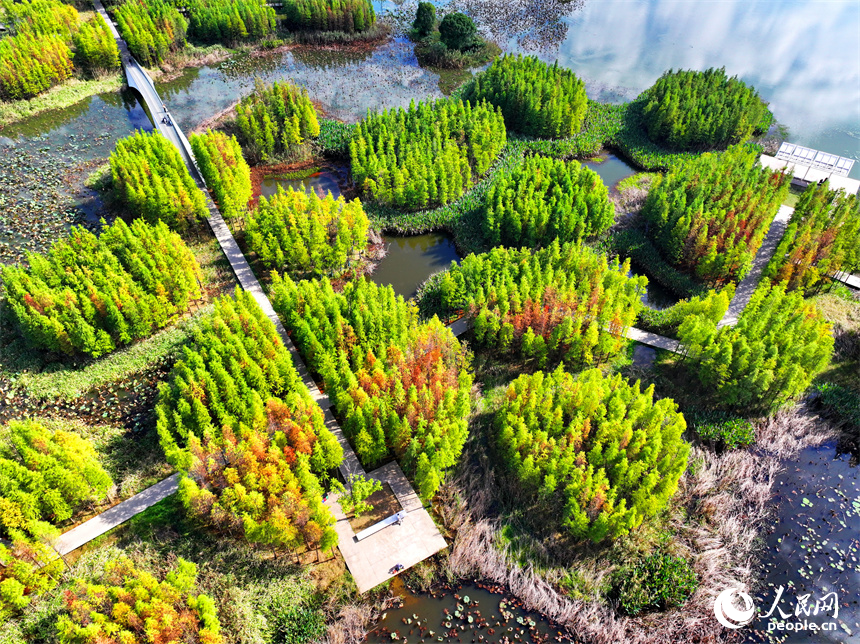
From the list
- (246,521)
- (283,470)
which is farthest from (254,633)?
(283,470)

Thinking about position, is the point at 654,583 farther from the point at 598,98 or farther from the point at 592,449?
the point at 598,98

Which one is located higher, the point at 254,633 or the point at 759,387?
the point at 759,387

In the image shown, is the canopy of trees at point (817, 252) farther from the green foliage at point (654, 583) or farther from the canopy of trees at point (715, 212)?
the green foliage at point (654, 583)

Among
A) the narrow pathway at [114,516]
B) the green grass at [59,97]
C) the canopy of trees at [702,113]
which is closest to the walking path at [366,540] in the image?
the narrow pathway at [114,516]

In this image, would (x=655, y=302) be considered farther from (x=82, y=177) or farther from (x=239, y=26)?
(x=239, y=26)

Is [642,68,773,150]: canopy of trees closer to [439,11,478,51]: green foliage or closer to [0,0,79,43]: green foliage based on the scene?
[439,11,478,51]: green foliage
